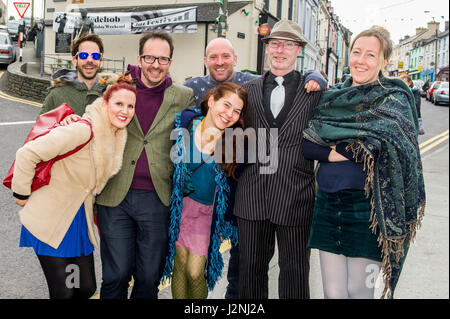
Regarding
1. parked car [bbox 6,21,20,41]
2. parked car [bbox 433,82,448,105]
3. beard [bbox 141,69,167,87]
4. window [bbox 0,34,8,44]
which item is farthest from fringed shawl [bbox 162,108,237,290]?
parked car [bbox 6,21,20,41]

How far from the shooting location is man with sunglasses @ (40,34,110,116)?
12.0 feet

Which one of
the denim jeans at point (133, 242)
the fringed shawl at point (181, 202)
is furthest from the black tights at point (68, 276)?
the fringed shawl at point (181, 202)

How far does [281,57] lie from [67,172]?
1.64 meters

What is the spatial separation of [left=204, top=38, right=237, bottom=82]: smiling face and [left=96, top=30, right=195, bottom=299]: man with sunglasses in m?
0.84

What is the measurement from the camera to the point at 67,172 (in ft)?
9.29

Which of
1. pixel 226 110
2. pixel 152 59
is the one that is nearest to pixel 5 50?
pixel 152 59

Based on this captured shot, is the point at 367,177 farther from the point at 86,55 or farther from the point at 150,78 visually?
the point at 86,55

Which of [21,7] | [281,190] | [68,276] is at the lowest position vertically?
[68,276]

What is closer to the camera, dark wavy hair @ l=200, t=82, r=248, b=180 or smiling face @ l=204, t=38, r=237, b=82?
dark wavy hair @ l=200, t=82, r=248, b=180

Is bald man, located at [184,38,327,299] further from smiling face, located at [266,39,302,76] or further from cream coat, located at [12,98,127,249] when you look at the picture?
cream coat, located at [12,98,127,249]

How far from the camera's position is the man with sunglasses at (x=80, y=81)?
3.65 meters

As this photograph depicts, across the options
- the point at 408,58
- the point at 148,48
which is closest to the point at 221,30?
the point at 148,48

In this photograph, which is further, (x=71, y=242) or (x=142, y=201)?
(x=142, y=201)

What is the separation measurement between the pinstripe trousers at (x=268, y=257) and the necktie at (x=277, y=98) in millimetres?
769
